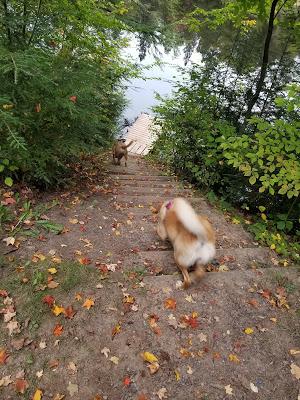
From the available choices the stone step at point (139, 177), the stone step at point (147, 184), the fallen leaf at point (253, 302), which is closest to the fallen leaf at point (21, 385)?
the fallen leaf at point (253, 302)

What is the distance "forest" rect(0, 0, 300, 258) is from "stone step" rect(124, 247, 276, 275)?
1.80 ft

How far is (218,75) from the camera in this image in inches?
299

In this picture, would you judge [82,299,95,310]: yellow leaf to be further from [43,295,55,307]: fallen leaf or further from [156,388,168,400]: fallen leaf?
[156,388,168,400]: fallen leaf

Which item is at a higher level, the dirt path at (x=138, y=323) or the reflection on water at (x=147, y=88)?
the reflection on water at (x=147, y=88)

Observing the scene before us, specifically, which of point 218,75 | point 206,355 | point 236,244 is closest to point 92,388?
point 206,355

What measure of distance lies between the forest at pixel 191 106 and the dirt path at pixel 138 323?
1.34m

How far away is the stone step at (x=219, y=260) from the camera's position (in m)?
4.38

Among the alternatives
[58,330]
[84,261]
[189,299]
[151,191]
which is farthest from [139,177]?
[58,330]

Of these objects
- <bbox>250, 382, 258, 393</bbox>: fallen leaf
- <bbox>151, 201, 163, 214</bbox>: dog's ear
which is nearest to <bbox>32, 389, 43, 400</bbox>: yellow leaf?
<bbox>250, 382, 258, 393</bbox>: fallen leaf

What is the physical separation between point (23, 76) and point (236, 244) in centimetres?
A: 420

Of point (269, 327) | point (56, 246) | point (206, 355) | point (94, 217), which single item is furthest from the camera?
point (94, 217)

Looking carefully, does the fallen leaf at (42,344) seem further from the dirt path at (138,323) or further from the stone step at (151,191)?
the stone step at (151,191)

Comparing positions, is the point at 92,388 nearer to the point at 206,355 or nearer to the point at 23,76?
the point at 206,355

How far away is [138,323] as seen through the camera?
350cm
